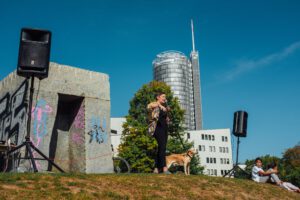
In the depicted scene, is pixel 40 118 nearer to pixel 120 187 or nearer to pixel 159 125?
pixel 159 125

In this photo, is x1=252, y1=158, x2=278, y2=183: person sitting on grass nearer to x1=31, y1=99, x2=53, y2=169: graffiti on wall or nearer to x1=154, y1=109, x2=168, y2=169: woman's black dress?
x1=154, y1=109, x2=168, y2=169: woman's black dress

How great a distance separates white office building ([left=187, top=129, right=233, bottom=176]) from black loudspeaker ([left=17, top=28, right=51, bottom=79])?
246 ft

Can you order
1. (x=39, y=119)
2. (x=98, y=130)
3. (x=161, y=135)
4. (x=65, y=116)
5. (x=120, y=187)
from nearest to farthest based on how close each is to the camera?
(x=120, y=187) < (x=161, y=135) < (x=39, y=119) < (x=98, y=130) < (x=65, y=116)

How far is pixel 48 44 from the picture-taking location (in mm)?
8289

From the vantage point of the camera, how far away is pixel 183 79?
156m

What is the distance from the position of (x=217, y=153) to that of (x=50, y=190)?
269 feet

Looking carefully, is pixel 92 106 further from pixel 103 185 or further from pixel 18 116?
pixel 103 185

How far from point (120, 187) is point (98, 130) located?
823 cm

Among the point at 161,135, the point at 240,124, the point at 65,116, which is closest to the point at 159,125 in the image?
the point at 161,135

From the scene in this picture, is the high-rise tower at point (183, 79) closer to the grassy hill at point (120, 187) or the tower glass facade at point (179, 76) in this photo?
the tower glass facade at point (179, 76)


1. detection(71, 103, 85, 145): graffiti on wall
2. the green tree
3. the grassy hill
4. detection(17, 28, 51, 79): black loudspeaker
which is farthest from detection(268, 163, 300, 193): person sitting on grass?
the green tree

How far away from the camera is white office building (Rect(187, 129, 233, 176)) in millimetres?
82938

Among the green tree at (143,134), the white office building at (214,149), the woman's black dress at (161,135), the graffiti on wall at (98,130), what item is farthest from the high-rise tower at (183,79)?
the woman's black dress at (161,135)

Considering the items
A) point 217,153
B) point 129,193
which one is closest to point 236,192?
point 129,193
